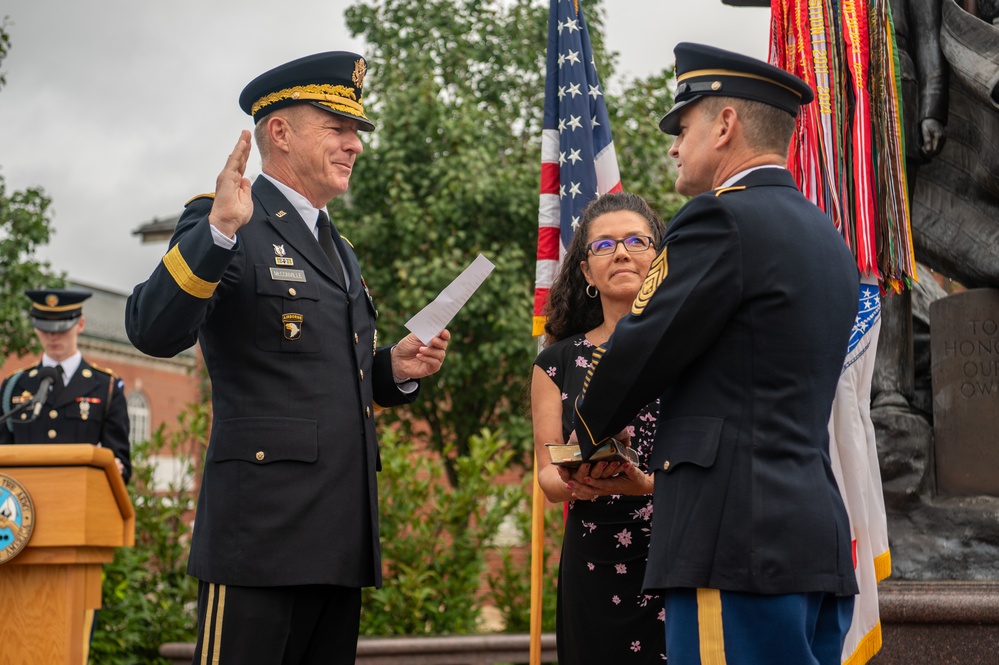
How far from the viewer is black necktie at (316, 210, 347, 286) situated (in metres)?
3.18

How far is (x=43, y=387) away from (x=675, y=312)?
193 inches

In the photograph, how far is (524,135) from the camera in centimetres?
1321

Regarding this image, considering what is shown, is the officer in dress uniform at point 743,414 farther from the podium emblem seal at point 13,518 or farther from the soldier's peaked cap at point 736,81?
the podium emblem seal at point 13,518

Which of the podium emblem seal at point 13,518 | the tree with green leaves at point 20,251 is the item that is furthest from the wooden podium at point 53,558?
the tree with green leaves at point 20,251

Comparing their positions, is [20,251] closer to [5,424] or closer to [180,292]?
[5,424]

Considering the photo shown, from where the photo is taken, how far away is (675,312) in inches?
91.8

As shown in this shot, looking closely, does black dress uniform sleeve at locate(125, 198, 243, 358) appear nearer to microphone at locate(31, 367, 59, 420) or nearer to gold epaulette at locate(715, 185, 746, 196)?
gold epaulette at locate(715, 185, 746, 196)

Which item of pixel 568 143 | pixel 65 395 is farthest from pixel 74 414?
pixel 568 143

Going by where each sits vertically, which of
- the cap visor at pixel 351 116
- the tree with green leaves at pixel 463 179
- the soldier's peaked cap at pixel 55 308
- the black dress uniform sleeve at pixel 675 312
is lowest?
the black dress uniform sleeve at pixel 675 312

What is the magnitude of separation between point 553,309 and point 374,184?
29.4ft

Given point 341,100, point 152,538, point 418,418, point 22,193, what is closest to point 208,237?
point 341,100

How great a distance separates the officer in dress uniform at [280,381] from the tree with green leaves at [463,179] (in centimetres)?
823

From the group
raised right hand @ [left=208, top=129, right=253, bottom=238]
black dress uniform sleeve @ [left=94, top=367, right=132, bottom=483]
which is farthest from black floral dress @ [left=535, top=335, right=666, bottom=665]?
black dress uniform sleeve @ [left=94, top=367, right=132, bottom=483]

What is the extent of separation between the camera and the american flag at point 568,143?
16.1ft
